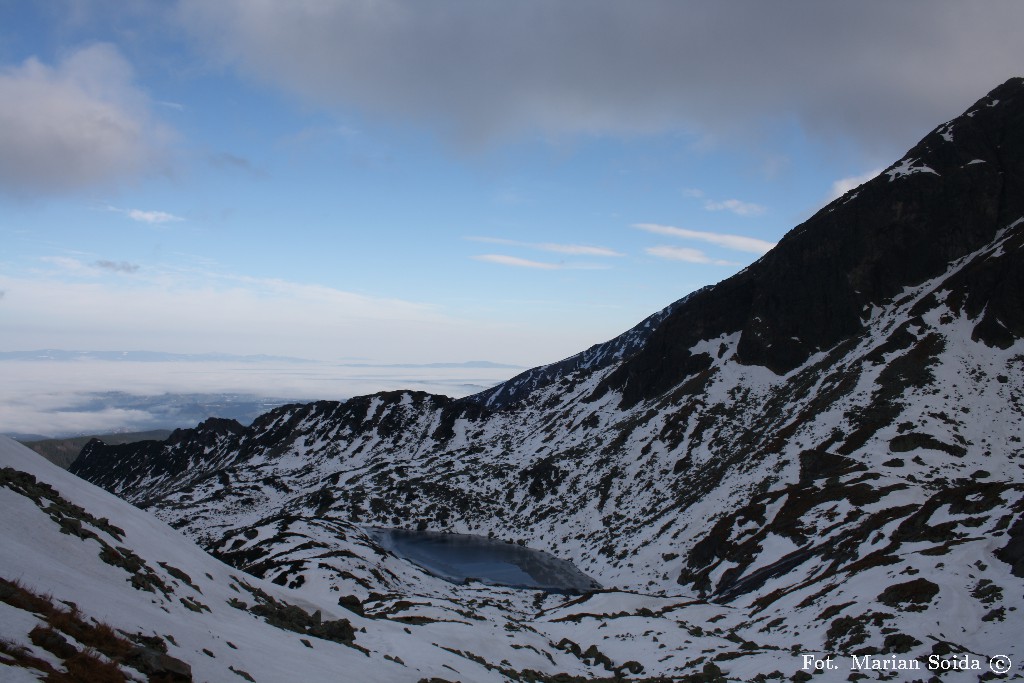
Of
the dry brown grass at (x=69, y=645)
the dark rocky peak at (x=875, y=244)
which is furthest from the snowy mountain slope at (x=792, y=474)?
the dry brown grass at (x=69, y=645)

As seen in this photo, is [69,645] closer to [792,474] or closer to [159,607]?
[159,607]

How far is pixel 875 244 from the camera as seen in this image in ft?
408

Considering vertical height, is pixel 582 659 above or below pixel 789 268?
below

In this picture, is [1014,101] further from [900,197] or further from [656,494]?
[656,494]

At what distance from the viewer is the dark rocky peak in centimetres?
11781

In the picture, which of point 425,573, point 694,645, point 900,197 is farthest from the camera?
point 900,197

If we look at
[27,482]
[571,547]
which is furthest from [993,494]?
[571,547]

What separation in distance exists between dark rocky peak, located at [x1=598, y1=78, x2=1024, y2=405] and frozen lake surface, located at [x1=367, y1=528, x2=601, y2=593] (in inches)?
2102

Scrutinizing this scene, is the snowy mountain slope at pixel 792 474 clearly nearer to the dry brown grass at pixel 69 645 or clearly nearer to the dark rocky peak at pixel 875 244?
the dark rocky peak at pixel 875 244

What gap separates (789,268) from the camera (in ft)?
442

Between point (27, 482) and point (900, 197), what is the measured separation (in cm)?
14794

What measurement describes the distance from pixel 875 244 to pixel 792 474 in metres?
70.3

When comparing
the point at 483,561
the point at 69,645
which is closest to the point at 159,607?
the point at 69,645

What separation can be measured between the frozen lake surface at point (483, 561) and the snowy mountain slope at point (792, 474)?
3.67 meters
